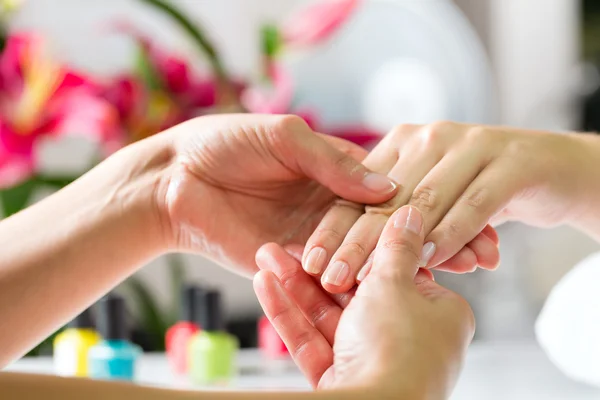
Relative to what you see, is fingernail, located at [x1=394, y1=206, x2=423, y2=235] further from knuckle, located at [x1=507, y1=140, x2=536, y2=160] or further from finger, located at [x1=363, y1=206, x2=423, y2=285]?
knuckle, located at [x1=507, y1=140, x2=536, y2=160]

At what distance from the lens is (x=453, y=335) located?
0.51 meters

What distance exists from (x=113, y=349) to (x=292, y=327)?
1.38ft

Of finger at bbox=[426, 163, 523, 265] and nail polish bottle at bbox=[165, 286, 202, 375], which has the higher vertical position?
finger at bbox=[426, 163, 523, 265]

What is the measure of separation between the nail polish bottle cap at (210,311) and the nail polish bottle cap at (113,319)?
0.10 meters

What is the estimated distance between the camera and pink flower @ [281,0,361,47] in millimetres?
1188

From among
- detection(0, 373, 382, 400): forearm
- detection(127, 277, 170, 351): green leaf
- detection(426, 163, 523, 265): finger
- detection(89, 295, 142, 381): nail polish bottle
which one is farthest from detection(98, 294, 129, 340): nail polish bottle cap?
detection(0, 373, 382, 400): forearm

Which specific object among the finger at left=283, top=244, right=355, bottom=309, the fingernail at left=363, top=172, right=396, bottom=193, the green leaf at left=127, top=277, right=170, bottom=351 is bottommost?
the green leaf at left=127, top=277, right=170, bottom=351

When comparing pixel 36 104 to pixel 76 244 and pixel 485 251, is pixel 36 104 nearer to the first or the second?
pixel 76 244

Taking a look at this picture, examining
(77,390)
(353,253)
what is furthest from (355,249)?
(77,390)

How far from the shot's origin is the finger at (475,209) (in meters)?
0.70

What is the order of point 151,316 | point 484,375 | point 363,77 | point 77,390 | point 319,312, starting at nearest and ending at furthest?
point 77,390 → point 319,312 → point 484,375 → point 151,316 → point 363,77

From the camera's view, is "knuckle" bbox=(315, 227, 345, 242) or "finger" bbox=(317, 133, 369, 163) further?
"finger" bbox=(317, 133, 369, 163)

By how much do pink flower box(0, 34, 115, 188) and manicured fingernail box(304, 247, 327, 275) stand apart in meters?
0.47

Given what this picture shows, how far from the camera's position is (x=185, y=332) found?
42.2 inches
